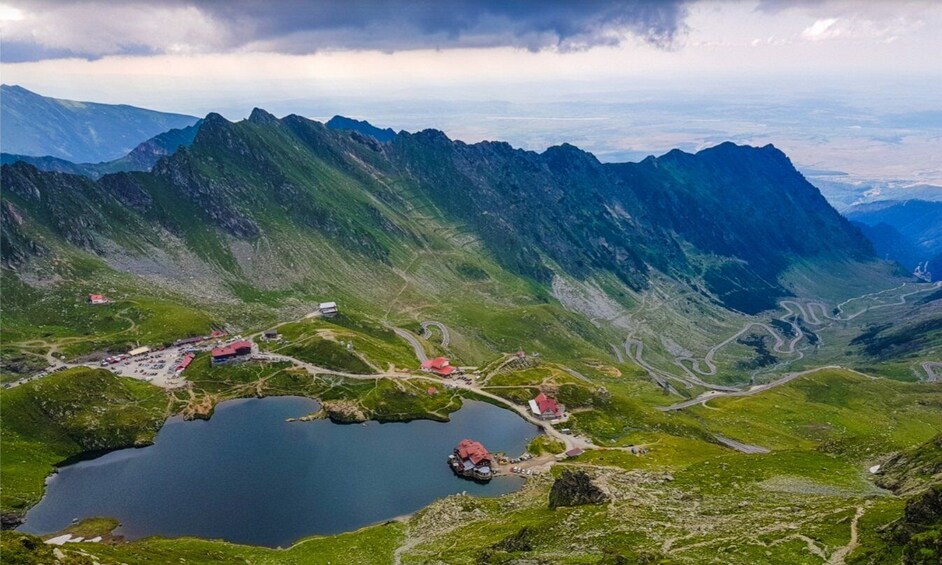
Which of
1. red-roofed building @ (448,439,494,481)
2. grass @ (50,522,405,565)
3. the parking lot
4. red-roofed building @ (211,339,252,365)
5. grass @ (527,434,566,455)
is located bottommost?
grass @ (527,434,566,455)

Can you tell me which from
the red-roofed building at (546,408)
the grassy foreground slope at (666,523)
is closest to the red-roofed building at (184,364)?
the grassy foreground slope at (666,523)

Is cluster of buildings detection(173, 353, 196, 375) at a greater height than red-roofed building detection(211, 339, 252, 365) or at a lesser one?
lesser

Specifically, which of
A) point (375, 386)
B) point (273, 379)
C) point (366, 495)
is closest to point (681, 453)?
point (366, 495)

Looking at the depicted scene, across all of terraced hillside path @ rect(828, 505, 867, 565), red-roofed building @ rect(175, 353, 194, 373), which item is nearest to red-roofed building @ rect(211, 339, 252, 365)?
red-roofed building @ rect(175, 353, 194, 373)

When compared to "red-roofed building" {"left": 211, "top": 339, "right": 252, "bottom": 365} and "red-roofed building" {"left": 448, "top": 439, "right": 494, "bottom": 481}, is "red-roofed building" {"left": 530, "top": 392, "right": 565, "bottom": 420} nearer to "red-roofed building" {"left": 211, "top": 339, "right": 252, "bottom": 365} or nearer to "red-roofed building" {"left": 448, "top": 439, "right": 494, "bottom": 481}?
"red-roofed building" {"left": 448, "top": 439, "right": 494, "bottom": 481}

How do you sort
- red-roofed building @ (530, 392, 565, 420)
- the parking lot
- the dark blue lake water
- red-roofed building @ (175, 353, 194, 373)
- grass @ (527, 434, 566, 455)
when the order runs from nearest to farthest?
the dark blue lake water → grass @ (527, 434, 566, 455) → red-roofed building @ (530, 392, 565, 420) → the parking lot → red-roofed building @ (175, 353, 194, 373)

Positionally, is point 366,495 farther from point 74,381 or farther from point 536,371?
point 74,381

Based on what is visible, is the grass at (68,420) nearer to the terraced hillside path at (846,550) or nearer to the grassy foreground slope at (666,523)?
the grassy foreground slope at (666,523)

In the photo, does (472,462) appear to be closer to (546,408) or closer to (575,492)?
(546,408)
